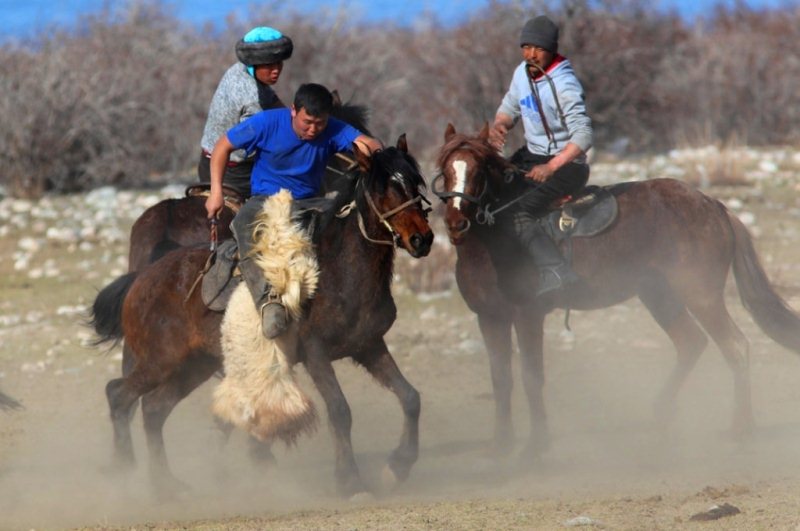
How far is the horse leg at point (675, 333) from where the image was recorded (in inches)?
353

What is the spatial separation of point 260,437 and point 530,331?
7.19 feet

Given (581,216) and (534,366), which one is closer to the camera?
(534,366)

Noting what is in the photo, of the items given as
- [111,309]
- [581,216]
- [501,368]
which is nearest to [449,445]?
[501,368]

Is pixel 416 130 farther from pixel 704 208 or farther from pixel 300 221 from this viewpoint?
pixel 300 221

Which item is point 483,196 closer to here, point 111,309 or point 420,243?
point 420,243

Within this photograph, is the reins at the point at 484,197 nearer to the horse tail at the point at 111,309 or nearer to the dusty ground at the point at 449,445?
the dusty ground at the point at 449,445

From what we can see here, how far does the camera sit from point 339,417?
702 centimetres

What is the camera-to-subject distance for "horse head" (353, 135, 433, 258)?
6.65 meters

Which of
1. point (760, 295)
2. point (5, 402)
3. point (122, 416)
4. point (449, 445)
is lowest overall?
point (449, 445)

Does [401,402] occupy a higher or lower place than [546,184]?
lower

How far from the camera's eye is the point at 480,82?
22.2 meters

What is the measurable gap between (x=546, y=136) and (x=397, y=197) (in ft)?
6.62

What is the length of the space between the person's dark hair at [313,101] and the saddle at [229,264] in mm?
543

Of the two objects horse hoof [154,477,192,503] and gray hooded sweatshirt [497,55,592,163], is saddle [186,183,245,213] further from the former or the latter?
gray hooded sweatshirt [497,55,592,163]
